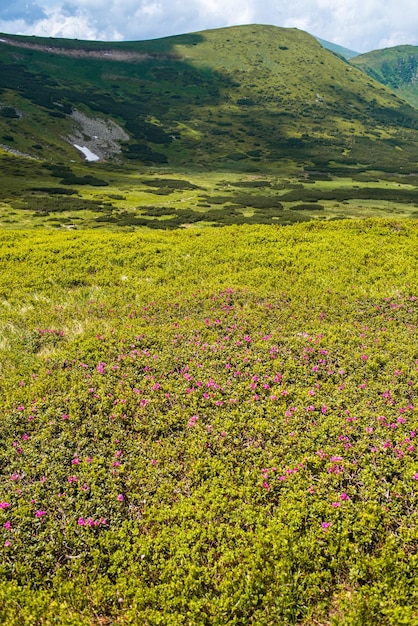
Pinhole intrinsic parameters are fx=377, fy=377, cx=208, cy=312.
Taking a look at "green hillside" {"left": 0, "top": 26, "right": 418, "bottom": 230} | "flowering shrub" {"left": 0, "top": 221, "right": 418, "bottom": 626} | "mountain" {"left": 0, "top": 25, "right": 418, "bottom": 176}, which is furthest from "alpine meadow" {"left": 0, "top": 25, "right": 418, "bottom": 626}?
"mountain" {"left": 0, "top": 25, "right": 418, "bottom": 176}

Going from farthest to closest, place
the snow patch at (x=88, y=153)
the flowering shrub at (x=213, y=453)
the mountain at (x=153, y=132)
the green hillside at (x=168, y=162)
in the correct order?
the mountain at (x=153, y=132)
the snow patch at (x=88, y=153)
the green hillside at (x=168, y=162)
the flowering shrub at (x=213, y=453)

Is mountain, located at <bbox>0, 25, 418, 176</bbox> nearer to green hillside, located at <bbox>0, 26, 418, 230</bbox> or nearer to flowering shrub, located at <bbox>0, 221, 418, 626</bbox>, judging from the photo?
green hillside, located at <bbox>0, 26, 418, 230</bbox>

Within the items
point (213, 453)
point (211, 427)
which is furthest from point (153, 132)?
point (213, 453)

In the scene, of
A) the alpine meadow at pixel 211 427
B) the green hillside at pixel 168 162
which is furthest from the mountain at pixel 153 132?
the alpine meadow at pixel 211 427

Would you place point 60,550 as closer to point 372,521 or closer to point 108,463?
point 108,463

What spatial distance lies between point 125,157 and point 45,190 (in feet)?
206

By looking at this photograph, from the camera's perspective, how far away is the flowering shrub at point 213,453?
686 cm

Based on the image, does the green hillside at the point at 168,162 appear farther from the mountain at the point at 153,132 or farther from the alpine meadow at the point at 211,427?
the alpine meadow at the point at 211,427

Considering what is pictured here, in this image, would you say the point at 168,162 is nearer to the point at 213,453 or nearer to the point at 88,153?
the point at 88,153

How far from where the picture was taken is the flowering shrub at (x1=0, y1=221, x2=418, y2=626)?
6855 millimetres

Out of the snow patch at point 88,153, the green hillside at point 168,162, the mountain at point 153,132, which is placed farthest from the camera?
the mountain at point 153,132

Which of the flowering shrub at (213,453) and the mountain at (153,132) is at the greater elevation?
the mountain at (153,132)

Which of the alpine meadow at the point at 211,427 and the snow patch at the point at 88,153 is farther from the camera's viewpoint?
the snow patch at the point at 88,153

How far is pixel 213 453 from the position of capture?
9.76 metres
